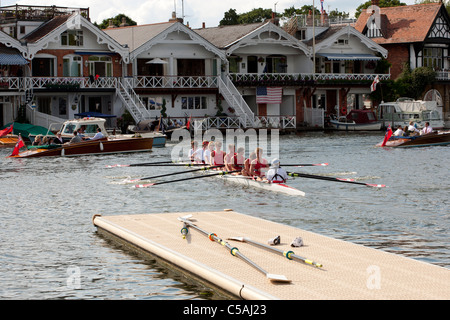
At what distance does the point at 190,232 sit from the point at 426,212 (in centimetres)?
775

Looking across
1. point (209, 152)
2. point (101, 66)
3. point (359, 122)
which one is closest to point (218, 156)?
point (209, 152)

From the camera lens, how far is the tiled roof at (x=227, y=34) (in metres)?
63.6

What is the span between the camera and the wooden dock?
11.0 metres

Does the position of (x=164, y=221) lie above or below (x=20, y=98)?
below

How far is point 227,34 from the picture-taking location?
216 feet

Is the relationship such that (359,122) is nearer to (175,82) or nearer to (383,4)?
(175,82)

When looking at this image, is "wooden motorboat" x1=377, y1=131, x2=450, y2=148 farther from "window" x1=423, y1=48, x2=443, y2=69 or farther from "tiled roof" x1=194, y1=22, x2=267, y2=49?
"window" x1=423, y1=48, x2=443, y2=69

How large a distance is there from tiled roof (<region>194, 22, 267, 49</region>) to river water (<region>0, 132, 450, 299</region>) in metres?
26.1

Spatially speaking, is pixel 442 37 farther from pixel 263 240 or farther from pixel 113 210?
pixel 263 240

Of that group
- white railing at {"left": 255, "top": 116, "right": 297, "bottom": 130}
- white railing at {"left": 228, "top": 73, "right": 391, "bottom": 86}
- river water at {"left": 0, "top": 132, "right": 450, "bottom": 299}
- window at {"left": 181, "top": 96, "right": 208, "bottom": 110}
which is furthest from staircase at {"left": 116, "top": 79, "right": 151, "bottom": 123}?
river water at {"left": 0, "top": 132, "right": 450, "bottom": 299}

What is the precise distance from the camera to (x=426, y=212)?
2062cm

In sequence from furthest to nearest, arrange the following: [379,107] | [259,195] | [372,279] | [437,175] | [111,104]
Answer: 1. [379,107]
2. [111,104]
3. [437,175]
4. [259,195]
5. [372,279]

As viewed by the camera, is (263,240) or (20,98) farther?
(20,98)

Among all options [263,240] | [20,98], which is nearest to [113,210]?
[263,240]
